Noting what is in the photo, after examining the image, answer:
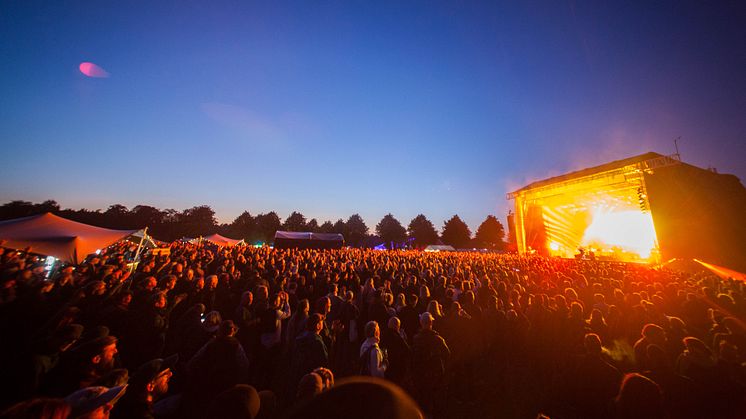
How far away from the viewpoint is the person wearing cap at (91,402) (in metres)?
1.66

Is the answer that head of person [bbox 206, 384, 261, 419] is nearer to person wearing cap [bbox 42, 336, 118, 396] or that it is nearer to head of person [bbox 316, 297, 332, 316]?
person wearing cap [bbox 42, 336, 118, 396]

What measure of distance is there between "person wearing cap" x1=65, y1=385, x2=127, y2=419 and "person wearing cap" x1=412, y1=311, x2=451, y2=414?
11.9ft

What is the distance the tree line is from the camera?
192ft

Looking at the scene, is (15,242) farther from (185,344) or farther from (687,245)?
(687,245)

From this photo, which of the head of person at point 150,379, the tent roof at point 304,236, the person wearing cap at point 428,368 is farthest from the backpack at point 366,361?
the tent roof at point 304,236

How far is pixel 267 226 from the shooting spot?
232 ft

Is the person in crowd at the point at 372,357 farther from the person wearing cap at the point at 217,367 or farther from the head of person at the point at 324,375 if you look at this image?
the person wearing cap at the point at 217,367

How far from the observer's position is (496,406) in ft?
16.7

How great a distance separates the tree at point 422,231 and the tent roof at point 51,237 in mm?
71710

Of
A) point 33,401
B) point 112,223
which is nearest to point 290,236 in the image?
point 33,401

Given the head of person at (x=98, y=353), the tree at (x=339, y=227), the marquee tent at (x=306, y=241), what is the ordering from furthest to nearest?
the tree at (x=339, y=227)
the marquee tent at (x=306, y=241)
the head of person at (x=98, y=353)

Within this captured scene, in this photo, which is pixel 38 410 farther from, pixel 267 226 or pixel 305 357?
pixel 267 226

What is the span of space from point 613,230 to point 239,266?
117 ft

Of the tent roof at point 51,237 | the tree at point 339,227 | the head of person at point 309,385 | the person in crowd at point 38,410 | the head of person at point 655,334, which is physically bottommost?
the head of person at point 309,385
